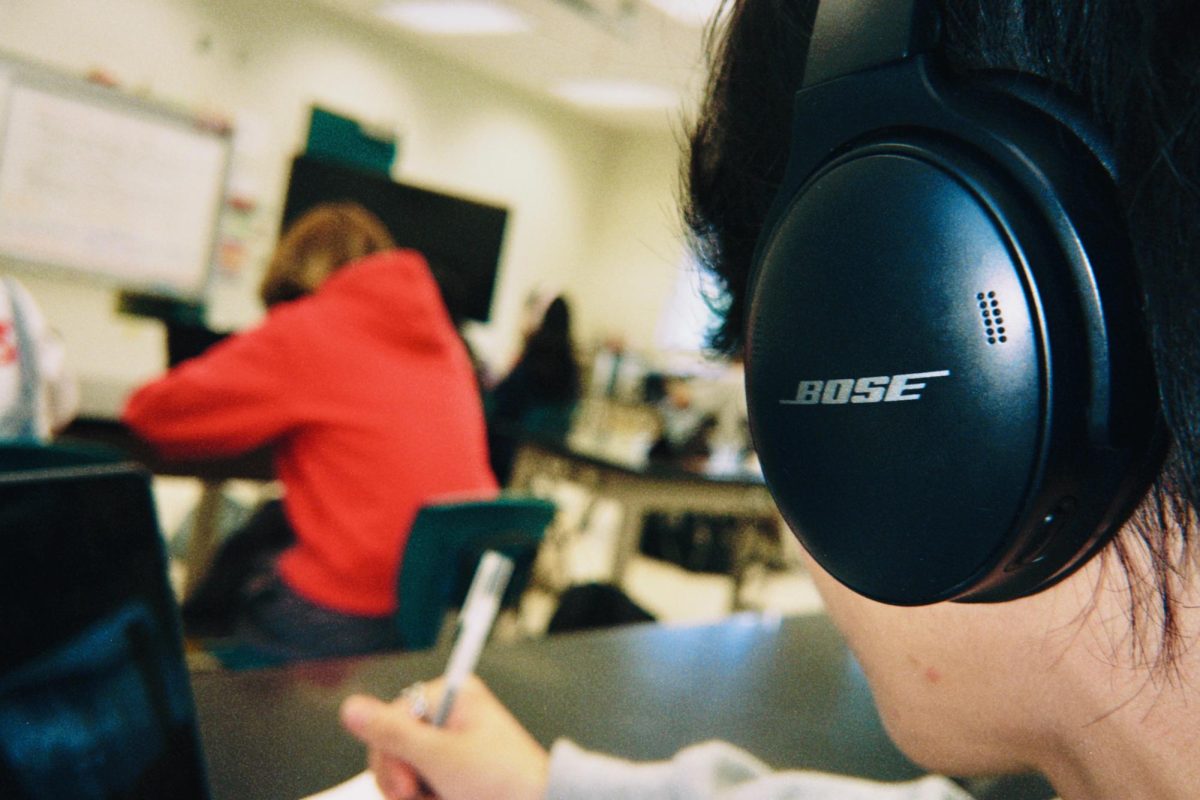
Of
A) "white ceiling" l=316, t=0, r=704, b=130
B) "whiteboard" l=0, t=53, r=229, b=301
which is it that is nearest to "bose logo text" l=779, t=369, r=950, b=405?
"white ceiling" l=316, t=0, r=704, b=130

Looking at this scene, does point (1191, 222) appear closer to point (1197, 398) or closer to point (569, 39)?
point (1197, 398)

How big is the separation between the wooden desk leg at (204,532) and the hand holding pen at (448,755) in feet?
6.75

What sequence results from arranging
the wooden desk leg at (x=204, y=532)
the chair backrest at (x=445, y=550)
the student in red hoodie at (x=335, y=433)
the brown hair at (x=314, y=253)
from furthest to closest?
the wooden desk leg at (x=204, y=532) < the brown hair at (x=314, y=253) < the student in red hoodie at (x=335, y=433) < the chair backrest at (x=445, y=550)

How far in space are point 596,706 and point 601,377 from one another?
6469 mm

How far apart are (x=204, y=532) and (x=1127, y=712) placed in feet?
8.42

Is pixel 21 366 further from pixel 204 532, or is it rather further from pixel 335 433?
pixel 204 532

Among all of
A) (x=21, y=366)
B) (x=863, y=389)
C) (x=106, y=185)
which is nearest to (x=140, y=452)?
(x=21, y=366)

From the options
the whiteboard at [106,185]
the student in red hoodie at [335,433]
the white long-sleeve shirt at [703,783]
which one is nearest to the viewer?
the white long-sleeve shirt at [703,783]

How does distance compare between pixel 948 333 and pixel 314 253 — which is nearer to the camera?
pixel 948 333

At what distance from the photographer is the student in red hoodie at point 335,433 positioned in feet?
4.99

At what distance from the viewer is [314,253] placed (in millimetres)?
1862

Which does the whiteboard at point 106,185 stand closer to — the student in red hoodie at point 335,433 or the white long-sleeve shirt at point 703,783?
the student in red hoodie at point 335,433

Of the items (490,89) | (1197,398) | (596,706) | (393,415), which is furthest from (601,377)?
(1197,398)

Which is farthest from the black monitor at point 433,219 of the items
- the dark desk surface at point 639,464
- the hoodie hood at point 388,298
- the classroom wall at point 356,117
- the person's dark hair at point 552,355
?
the hoodie hood at point 388,298
